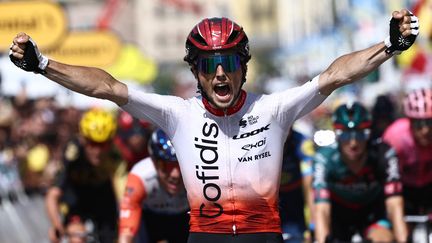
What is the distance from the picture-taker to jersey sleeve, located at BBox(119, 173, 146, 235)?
26.3 feet

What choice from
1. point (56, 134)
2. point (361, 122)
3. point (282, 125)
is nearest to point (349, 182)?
point (361, 122)

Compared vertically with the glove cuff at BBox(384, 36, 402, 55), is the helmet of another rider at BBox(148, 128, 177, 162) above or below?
below

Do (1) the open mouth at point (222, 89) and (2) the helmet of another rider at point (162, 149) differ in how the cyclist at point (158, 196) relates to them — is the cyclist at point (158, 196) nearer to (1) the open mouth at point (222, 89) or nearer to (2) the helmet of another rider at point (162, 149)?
(2) the helmet of another rider at point (162, 149)

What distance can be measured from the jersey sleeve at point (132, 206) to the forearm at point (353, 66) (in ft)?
7.87

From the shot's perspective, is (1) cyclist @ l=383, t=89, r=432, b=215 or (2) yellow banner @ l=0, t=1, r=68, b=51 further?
(2) yellow banner @ l=0, t=1, r=68, b=51

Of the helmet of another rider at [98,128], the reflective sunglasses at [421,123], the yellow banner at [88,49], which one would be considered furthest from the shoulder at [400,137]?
the yellow banner at [88,49]

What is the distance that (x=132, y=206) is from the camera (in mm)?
8133

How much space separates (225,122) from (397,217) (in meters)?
3.01

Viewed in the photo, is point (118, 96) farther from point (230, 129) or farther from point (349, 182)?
point (349, 182)

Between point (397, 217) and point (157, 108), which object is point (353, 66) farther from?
point (397, 217)

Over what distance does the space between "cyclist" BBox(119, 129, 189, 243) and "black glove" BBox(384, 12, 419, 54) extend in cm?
253

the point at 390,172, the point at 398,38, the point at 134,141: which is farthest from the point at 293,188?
the point at 398,38

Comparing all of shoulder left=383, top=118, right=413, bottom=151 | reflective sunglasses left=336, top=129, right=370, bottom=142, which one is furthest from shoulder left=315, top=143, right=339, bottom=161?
shoulder left=383, top=118, right=413, bottom=151

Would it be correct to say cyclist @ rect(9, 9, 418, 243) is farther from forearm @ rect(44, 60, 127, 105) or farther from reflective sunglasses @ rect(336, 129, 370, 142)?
reflective sunglasses @ rect(336, 129, 370, 142)
